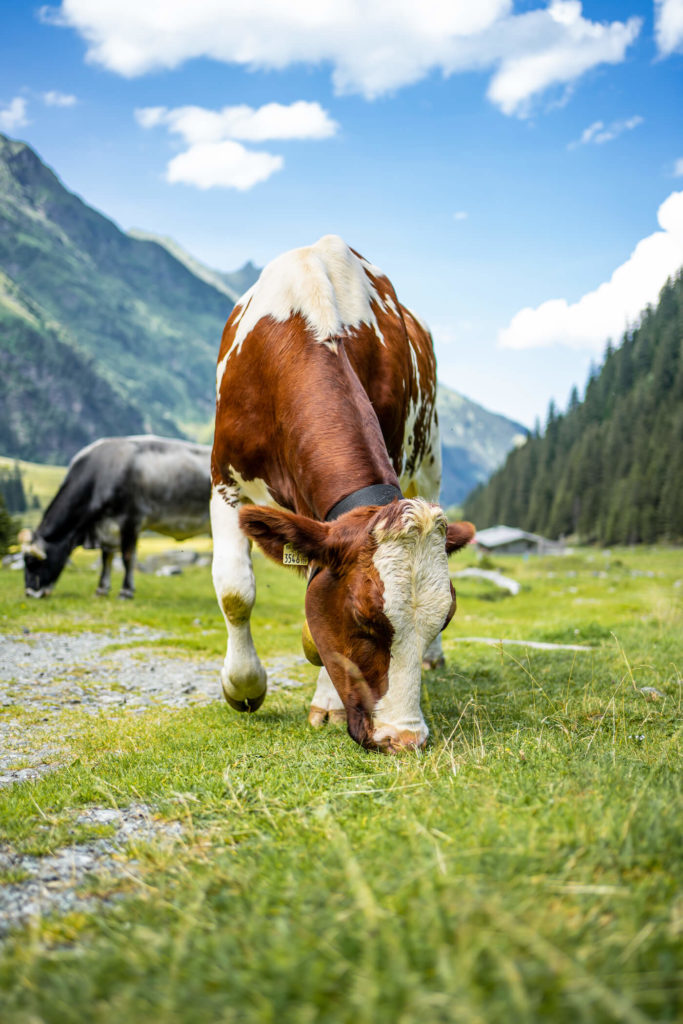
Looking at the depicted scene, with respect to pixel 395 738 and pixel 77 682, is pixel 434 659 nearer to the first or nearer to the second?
pixel 77 682

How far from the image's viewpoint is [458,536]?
504cm

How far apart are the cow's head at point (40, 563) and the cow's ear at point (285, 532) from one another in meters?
14.3

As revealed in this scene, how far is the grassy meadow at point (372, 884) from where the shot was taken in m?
1.66

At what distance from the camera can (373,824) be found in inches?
112

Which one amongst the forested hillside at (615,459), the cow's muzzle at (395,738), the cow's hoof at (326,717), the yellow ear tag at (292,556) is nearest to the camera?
the cow's muzzle at (395,738)

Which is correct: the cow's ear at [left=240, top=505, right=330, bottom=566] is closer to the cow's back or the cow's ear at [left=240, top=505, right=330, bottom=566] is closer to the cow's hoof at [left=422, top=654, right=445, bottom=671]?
the cow's back

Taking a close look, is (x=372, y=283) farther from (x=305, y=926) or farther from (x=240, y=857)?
(x=305, y=926)

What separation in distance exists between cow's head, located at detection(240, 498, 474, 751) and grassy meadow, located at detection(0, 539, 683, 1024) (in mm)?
307

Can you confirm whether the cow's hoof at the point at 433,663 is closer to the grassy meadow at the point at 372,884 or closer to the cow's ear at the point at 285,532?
the grassy meadow at the point at 372,884

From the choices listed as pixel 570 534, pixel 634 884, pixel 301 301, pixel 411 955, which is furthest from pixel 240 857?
pixel 570 534

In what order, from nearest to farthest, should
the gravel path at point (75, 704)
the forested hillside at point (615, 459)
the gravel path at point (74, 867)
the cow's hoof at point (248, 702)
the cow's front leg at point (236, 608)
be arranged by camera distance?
the gravel path at point (74, 867) < the gravel path at point (75, 704) < the cow's front leg at point (236, 608) < the cow's hoof at point (248, 702) < the forested hillside at point (615, 459)

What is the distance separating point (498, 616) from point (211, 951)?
1645cm

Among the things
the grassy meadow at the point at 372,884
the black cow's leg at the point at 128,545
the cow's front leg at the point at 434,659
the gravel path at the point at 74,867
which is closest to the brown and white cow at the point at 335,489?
the grassy meadow at the point at 372,884

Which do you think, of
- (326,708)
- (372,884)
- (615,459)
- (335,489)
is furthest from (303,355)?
(615,459)
